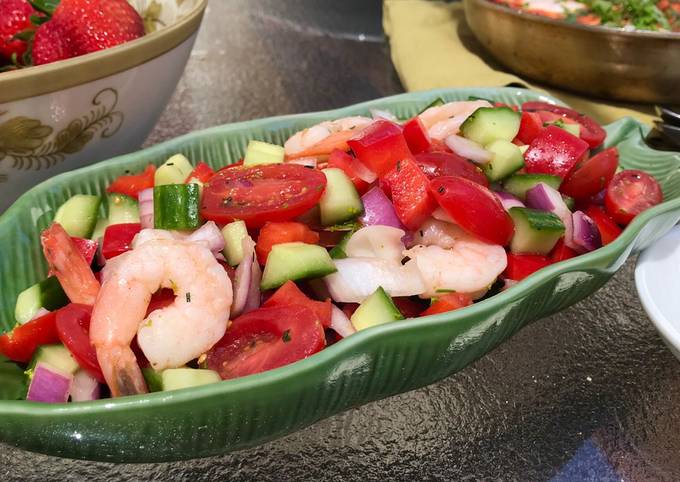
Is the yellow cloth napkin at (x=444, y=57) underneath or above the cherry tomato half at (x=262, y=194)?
underneath

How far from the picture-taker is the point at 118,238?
943mm

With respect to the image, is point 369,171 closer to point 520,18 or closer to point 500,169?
point 500,169

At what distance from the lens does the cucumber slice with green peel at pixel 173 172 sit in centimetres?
103

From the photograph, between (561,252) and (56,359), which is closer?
(56,359)

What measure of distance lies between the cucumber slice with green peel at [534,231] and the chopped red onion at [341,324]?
282mm

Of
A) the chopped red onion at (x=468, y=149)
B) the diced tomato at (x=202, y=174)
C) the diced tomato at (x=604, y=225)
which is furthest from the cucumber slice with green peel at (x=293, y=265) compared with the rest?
the diced tomato at (x=604, y=225)

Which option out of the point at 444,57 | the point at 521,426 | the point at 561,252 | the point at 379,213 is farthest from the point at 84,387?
the point at 444,57

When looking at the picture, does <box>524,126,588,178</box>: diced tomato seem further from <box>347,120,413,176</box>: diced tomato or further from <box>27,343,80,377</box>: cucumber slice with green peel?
<box>27,343,80,377</box>: cucumber slice with green peel

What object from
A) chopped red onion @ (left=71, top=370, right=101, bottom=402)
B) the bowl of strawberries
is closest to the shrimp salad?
chopped red onion @ (left=71, top=370, right=101, bottom=402)

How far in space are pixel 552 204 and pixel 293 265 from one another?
418 mm

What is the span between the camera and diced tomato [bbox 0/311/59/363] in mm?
811

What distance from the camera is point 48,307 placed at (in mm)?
867

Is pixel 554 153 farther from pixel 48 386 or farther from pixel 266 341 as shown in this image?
pixel 48 386

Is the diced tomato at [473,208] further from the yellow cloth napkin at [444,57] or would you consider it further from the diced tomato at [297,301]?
the yellow cloth napkin at [444,57]
